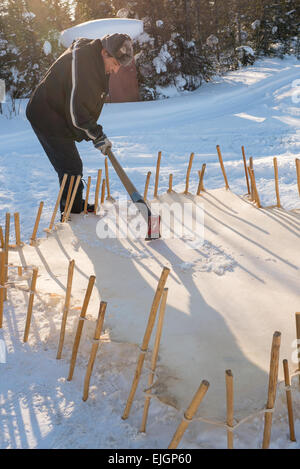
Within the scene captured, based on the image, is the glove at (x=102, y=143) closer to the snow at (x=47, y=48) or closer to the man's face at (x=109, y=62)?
the man's face at (x=109, y=62)

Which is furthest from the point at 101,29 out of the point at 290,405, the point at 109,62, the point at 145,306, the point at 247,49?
the point at 290,405

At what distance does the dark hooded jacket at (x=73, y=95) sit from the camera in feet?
8.36

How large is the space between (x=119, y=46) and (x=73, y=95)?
39 centimetres

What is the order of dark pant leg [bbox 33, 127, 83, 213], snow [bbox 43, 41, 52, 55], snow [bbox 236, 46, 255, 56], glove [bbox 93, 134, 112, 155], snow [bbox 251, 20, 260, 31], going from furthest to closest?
snow [bbox 251, 20, 260, 31] → snow [bbox 236, 46, 255, 56] → snow [bbox 43, 41, 52, 55] → dark pant leg [bbox 33, 127, 83, 213] → glove [bbox 93, 134, 112, 155]

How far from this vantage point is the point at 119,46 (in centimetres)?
248

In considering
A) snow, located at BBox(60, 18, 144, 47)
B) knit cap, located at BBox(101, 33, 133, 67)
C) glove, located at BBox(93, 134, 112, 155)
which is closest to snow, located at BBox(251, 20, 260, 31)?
snow, located at BBox(60, 18, 144, 47)

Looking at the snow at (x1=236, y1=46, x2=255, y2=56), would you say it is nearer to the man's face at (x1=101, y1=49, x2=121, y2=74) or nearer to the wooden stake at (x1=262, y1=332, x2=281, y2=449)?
the man's face at (x1=101, y1=49, x2=121, y2=74)

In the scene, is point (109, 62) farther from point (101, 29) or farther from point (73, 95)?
point (101, 29)

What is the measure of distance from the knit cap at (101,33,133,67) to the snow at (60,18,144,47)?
5.78 meters

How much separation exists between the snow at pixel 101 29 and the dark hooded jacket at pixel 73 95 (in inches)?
223

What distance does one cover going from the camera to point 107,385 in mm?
1451

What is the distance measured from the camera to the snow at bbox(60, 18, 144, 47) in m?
7.82

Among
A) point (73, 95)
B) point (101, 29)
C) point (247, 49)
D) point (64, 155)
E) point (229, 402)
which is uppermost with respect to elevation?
point (101, 29)
